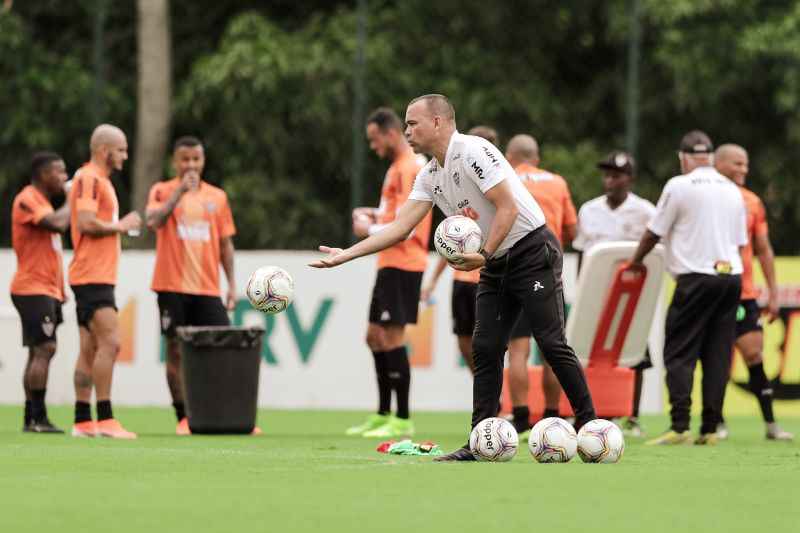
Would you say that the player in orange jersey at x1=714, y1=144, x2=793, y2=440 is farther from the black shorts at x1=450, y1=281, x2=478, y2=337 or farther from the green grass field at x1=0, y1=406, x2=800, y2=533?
the green grass field at x1=0, y1=406, x2=800, y2=533

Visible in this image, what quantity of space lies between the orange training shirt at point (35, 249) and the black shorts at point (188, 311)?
31.1 inches

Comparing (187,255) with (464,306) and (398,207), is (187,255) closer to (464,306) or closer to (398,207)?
(398,207)

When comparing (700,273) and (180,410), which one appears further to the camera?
(180,410)

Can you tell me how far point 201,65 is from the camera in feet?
81.4

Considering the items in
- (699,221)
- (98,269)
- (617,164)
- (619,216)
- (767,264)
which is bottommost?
(98,269)

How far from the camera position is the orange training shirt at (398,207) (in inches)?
523

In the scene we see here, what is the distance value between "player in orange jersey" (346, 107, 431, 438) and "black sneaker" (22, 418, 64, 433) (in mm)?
2288

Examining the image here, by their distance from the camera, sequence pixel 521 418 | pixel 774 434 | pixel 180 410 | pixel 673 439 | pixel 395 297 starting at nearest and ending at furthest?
pixel 673 439 < pixel 521 418 < pixel 395 297 < pixel 774 434 < pixel 180 410

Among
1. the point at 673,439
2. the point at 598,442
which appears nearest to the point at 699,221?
the point at 673,439

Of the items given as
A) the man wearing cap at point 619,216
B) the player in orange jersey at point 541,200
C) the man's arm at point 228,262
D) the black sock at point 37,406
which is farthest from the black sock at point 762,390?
the black sock at point 37,406

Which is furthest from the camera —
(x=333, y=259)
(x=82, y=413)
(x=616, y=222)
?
(x=616, y=222)

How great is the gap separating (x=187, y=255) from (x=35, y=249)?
113 centimetres

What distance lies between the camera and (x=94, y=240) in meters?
12.3

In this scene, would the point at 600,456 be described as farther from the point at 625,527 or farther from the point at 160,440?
the point at 160,440
